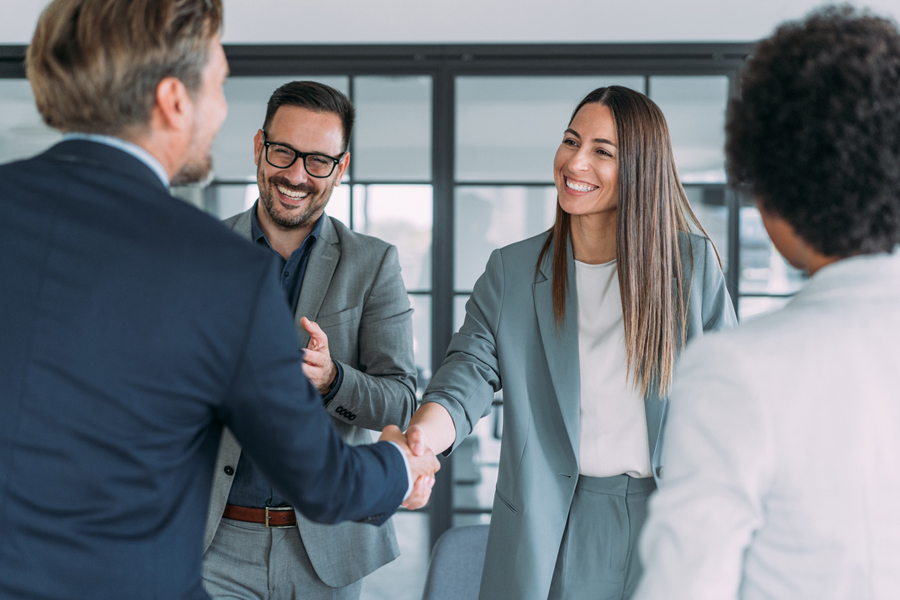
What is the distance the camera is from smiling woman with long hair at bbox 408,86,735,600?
57.5 inches

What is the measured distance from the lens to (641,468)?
144 cm

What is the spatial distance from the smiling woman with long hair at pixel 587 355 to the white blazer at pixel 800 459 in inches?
27.3

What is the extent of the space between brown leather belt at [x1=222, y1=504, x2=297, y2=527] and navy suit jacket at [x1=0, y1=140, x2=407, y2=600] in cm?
73

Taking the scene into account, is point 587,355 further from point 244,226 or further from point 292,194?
point 244,226

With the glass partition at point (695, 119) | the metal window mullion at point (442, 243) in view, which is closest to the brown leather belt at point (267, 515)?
the metal window mullion at point (442, 243)

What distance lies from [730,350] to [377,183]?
2.73 m

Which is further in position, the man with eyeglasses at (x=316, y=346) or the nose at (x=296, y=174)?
the nose at (x=296, y=174)

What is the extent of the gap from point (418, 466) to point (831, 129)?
95 centimetres

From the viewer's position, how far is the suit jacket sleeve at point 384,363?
63.2 inches

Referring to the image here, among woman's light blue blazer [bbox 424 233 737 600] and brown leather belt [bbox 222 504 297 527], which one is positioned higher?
woman's light blue blazer [bbox 424 233 737 600]

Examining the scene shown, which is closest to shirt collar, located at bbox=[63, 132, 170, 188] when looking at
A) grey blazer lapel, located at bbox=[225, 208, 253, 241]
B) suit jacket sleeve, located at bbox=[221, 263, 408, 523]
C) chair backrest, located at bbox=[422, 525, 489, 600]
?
suit jacket sleeve, located at bbox=[221, 263, 408, 523]

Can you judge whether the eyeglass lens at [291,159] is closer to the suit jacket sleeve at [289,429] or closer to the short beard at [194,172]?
the short beard at [194,172]

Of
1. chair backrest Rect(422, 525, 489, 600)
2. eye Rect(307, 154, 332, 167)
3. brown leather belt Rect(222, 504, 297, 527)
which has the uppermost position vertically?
eye Rect(307, 154, 332, 167)

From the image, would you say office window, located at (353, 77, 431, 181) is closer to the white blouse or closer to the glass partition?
the glass partition
